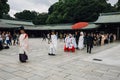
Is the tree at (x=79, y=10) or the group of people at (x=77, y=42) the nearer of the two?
the group of people at (x=77, y=42)

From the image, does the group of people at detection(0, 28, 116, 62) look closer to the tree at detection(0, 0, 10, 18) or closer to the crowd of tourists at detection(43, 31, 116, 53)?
the crowd of tourists at detection(43, 31, 116, 53)

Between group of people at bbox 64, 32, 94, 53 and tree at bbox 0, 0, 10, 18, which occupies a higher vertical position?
tree at bbox 0, 0, 10, 18

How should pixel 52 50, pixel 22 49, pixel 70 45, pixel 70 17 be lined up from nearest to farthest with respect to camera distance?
pixel 22 49
pixel 52 50
pixel 70 45
pixel 70 17

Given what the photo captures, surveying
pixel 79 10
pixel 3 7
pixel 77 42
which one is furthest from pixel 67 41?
pixel 3 7

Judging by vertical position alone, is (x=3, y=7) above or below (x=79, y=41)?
above

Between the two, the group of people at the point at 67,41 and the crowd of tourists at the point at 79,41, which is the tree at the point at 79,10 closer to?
the group of people at the point at 67,41

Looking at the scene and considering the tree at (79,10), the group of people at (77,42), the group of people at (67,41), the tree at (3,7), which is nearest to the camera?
the group of people at (67,41)

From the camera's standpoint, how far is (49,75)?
477 cm

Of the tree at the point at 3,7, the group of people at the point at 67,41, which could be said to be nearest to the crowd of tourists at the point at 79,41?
the group of people at the point at 67,41

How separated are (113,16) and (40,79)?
838 inches

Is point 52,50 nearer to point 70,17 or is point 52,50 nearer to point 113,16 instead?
point 113,16

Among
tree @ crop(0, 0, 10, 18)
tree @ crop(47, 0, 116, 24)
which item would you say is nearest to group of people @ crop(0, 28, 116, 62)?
tree @ crop(47, 0, 116, 24)

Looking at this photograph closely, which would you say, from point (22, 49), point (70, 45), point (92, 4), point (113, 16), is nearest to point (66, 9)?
point (92, 4)

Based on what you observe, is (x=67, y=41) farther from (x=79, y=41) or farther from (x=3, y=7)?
(x=3, y=7)
